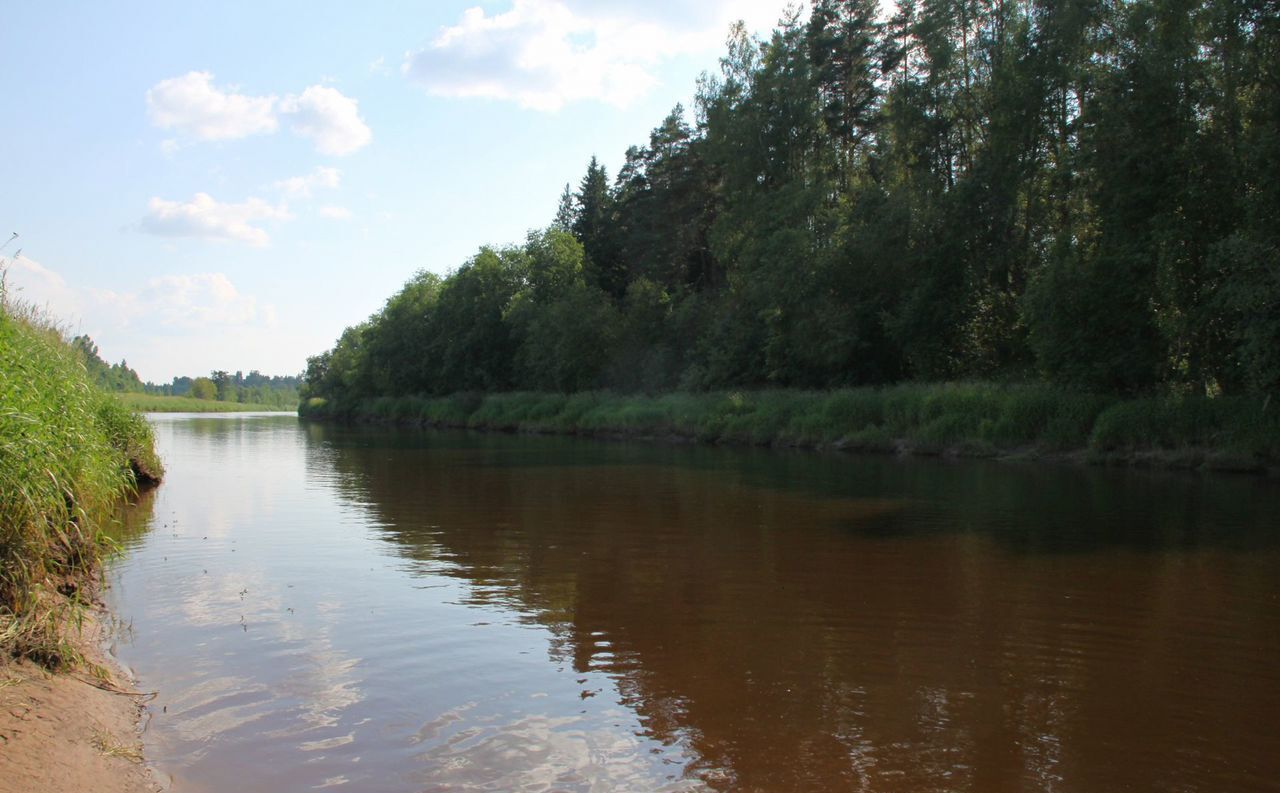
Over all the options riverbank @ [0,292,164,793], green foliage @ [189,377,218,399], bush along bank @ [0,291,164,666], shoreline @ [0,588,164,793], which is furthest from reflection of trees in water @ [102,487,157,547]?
green foliage @ [189,377,218,399]

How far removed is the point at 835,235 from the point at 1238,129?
17.8 meters

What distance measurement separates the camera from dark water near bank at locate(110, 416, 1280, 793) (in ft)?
18.3

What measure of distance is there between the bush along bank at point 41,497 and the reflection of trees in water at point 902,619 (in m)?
3.75

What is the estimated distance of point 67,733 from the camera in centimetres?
525

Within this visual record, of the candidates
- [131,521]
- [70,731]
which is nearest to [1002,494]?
[131,521]

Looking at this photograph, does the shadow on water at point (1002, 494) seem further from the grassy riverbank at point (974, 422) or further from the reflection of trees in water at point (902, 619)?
the grassy riverbank at point (974, 422)

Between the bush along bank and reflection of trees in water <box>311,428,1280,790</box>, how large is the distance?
148 inches

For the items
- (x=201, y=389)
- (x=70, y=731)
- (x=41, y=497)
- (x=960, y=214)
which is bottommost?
(x=70, y=731)

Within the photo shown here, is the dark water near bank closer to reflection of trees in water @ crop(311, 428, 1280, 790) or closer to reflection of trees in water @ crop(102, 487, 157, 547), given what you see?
reflection of trees in water @ crop(311, 428, 1280, 790)

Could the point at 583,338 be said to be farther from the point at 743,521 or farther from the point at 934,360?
Result: the point at 743,521

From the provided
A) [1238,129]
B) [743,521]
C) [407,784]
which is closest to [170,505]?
[743,521]

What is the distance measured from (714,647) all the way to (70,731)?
4775 millimetres

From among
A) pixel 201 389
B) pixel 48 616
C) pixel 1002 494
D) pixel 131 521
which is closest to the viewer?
pixel 48 616

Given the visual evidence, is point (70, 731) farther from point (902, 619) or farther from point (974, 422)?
point (974, 422)
